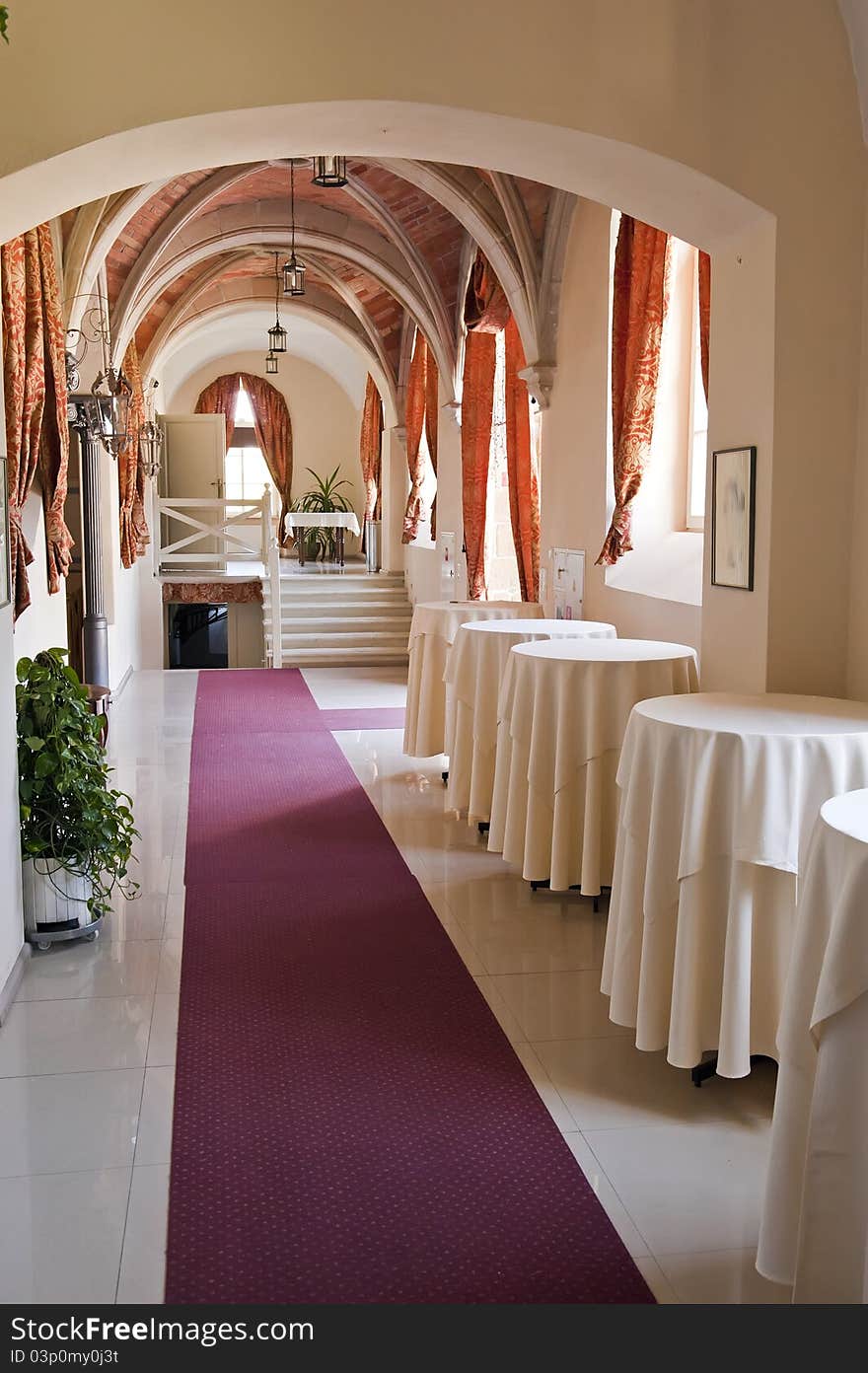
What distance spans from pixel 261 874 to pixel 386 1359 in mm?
3031

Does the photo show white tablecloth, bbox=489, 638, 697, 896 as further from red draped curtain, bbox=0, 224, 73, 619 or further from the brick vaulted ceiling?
the brick vaulted ceiling

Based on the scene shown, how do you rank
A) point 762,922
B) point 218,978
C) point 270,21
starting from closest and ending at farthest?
point 762,922 → point 270,21 → point 218,978

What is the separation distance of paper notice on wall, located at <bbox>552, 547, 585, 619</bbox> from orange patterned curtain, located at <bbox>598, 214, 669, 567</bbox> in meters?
0.57

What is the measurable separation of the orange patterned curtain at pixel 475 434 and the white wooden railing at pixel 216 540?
2.83 metres

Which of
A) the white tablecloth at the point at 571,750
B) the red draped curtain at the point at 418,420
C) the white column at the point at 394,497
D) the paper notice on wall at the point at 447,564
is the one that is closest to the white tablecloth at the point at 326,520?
the white column at the point at 394,497

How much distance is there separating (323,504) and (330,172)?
37.2 ft

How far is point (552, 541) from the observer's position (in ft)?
23.7

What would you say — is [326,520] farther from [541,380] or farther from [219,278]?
[541,380]

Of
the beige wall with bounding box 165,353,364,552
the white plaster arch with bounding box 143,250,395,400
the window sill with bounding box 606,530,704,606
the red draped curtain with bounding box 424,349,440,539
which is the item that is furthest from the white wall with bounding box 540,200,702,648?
the beige wall with bounding box 165,353,364,552

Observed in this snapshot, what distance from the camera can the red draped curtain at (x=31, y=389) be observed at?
445 cm

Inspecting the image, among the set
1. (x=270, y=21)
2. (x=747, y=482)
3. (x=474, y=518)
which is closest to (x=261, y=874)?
(x=747, y=482)

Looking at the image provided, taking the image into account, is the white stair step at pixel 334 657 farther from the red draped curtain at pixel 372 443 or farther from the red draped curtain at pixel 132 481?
the red draped curtain at pixel 372 443

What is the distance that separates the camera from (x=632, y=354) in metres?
5.79

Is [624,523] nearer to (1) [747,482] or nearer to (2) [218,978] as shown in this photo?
(1) [747,482]
